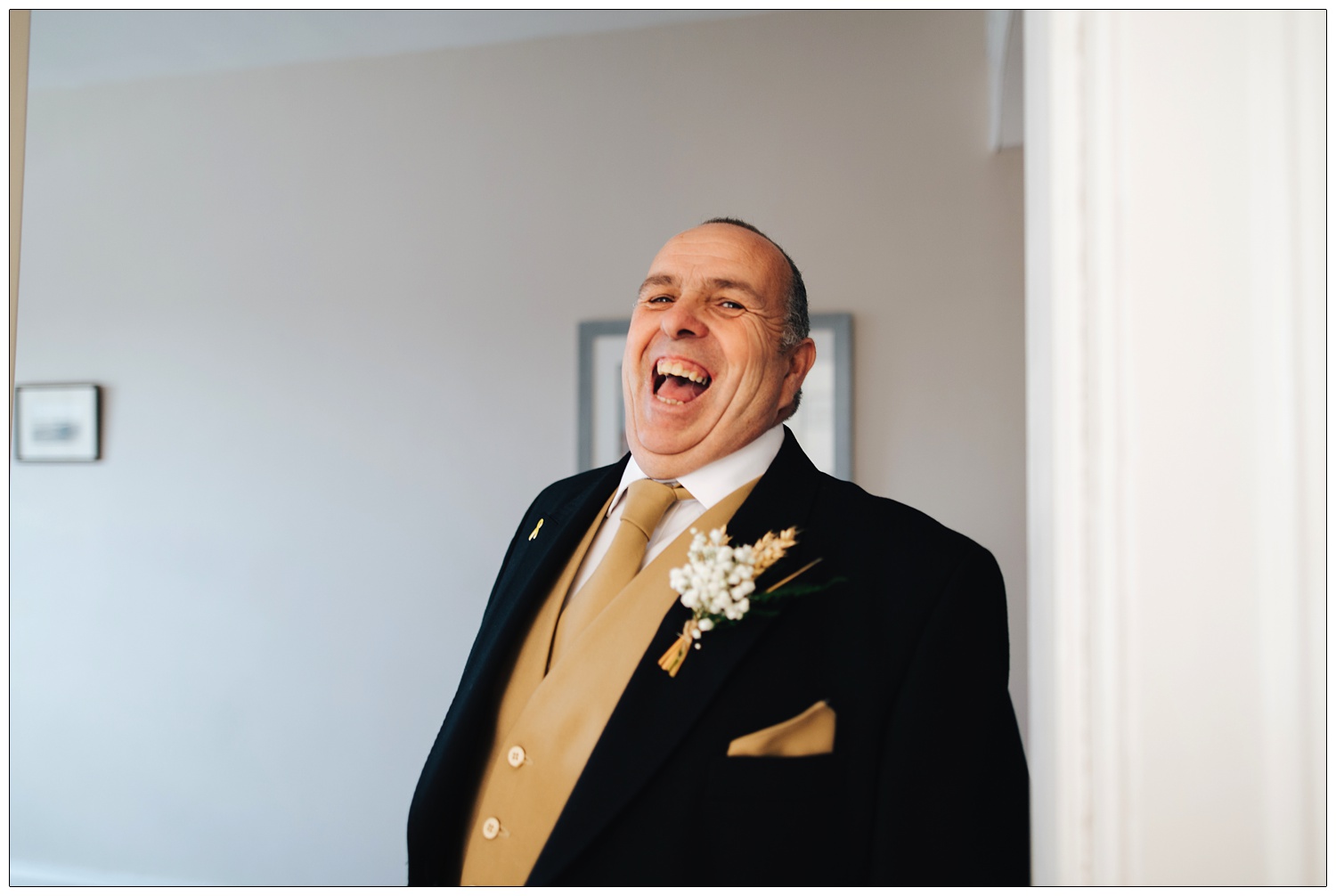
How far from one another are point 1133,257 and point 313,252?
290cm

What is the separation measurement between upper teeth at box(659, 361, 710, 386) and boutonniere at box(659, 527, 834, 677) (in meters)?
0.22

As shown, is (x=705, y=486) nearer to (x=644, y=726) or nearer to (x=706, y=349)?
(x=706, y=349)

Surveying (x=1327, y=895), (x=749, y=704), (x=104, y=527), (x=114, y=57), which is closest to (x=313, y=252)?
(x=114, y=57)

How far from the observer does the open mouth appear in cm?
107

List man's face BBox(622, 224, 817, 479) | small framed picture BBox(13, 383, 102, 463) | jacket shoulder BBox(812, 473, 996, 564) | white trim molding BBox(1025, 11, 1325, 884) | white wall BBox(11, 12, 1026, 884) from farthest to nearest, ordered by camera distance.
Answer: small framed picture BBox(13, 383, 102, 463), white wall BBox(11, 12, 1026, 884), man's face BBox(622, 224, 817, 479), jacket shoulder BBox(812, 473, 996, 564), white trim molding BBox(1025, 11, 1325, 884)

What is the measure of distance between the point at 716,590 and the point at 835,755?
0.21 m

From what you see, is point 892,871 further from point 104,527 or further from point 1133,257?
point 104,527

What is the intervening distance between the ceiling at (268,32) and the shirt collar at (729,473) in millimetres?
2029

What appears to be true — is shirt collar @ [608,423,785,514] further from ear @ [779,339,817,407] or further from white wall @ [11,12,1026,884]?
white wall @ [11,12,1026,884]

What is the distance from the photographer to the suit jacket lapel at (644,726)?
876mm

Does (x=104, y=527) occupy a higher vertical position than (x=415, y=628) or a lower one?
higher

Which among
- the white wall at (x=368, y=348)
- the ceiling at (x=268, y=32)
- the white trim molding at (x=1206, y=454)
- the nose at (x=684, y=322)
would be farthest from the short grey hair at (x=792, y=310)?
the ceiling at (x=268, y=32)

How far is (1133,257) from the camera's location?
0.60 metres

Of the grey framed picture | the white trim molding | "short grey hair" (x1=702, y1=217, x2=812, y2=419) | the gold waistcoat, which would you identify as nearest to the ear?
"short grey hair" (x1=702, y1=217, x2=812, y2=419)
